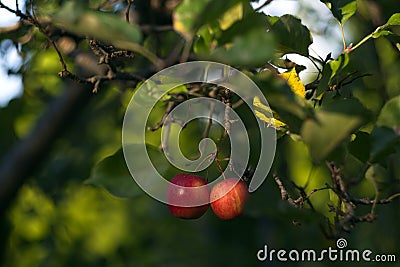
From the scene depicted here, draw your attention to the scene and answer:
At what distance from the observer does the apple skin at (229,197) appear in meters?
1.02

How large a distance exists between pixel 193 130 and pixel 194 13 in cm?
191

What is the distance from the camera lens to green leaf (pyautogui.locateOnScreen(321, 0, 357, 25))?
1052 millimetres

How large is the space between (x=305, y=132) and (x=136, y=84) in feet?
1.92

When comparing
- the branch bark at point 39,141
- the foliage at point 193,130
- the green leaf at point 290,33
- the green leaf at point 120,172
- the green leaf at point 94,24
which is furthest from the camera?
the branch bark at point 39,141

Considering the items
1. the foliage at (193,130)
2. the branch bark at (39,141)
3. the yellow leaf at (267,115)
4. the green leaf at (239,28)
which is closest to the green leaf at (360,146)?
the foliage at (193,130)

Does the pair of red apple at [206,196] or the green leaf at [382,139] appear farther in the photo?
the pair of red apple at [206,196]

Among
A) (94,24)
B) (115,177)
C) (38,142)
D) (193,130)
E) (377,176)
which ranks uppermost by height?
(94,24)

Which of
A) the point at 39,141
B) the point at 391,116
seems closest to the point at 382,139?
the point at 391,116

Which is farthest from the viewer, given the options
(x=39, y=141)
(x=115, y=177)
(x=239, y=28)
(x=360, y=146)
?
(x=39, y=141)

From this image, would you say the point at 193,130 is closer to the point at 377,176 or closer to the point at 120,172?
the point at 120,172

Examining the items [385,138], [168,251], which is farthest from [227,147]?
[168,251]

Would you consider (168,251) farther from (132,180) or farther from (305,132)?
(305,132)

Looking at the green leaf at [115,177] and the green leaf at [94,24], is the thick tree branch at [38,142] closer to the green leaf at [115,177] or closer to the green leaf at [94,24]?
the green leaf at [115,177]

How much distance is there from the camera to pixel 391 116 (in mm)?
853
